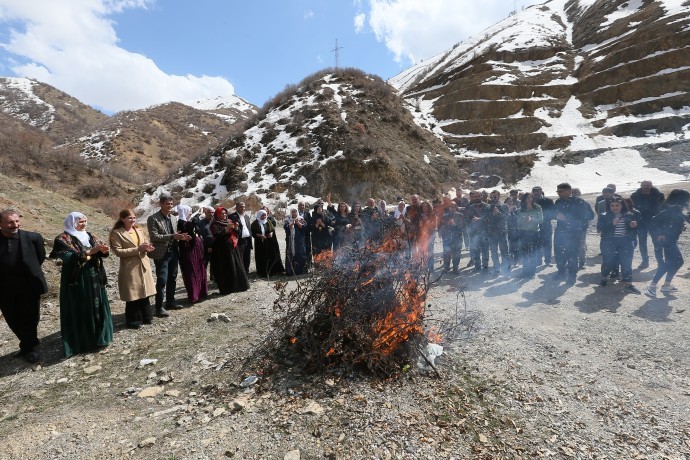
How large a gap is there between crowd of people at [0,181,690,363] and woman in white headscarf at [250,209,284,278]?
0.08 ft

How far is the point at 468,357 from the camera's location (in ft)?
12.7

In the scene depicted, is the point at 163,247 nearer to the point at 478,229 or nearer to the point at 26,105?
the point at 478,229

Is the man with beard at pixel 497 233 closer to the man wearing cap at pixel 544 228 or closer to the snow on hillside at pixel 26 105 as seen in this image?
→ the man wearing cap at pixel 544 228

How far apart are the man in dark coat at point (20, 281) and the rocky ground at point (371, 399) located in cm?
33

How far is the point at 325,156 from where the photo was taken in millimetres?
21172

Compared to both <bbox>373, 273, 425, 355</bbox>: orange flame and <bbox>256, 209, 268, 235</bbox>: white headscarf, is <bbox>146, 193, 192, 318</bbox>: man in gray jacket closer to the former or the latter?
<bbox>256, 209, 268, 235</bbox>: white headscarf

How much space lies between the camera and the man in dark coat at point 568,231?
6.49 m

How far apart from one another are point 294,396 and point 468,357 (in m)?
1.95

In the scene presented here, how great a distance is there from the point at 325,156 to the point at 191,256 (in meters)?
16.2

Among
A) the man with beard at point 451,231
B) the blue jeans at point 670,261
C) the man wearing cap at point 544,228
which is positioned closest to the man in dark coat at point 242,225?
the man with beard at point 451,231

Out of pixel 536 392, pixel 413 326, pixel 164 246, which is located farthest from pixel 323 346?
pixel 164 246

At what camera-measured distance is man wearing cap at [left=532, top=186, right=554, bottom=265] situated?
7.36 m

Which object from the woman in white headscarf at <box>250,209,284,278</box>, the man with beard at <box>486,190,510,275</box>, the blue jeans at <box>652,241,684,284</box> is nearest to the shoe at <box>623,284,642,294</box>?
the blue jeans at <box>652,241,684,284</box>

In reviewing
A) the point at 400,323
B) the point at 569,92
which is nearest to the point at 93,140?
the point at 400,323
